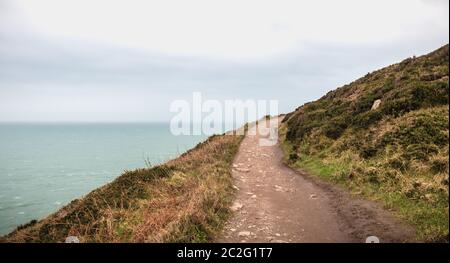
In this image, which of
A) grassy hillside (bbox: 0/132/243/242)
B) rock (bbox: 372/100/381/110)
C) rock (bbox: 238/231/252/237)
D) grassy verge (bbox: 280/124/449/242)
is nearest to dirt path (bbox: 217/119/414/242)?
rock (bbox: 238/231/252/237)

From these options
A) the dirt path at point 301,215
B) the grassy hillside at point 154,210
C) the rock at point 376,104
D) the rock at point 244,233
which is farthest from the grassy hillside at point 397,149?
the grassy hillside at point 154,210

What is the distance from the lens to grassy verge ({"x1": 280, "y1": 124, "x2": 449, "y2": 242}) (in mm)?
8180

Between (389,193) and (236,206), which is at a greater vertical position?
(389,193)

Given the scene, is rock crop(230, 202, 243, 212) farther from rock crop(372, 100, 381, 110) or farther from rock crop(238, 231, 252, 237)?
rock crop(372, 100, 381, 110)

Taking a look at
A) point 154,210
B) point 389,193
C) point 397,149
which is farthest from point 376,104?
point 154,210

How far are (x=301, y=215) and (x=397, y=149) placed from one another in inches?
226

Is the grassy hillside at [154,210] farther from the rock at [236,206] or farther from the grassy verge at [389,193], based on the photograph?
the grassy verge at [389,193]

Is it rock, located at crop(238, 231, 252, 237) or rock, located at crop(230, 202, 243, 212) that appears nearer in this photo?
rock, located at crop(238, 231, 252, 237)

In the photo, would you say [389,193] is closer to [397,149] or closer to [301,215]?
[301,215]

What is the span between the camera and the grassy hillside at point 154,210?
8.89 metres

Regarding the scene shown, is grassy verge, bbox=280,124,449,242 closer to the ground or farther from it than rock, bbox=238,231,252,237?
farther from it

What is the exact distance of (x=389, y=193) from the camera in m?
10.8

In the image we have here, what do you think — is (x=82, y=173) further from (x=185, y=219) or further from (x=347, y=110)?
(x=185, y=219)

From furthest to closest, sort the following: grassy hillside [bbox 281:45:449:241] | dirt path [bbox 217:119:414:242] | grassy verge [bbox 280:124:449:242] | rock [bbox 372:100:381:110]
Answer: rock [bbox 372:100:381:110] < grassy hillside [bbox 281:45:449:241] < dirt path [bbox 217:119:414:242] < grassy verge [bbox 280:124:449:242]
